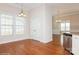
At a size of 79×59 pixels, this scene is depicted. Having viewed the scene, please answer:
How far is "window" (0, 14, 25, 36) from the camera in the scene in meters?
4.80

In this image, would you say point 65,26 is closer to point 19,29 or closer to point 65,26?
point 65,26

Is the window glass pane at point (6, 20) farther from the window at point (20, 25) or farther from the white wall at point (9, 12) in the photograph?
the window at point (20, 25)

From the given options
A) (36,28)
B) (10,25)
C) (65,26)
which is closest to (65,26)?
(65,26)

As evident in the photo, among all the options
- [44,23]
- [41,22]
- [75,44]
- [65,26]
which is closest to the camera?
[75,44]

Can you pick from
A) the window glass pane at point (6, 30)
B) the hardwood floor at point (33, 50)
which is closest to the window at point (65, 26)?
the hardwood floor at point (33, 50)

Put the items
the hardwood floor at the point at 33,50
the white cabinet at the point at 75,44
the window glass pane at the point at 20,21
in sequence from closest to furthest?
1. the white cabinet at the point at 75,44
2. the hardwood floor at the point at 33,50
3. the window glass pane at the point at 20,21

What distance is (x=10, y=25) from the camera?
5129mm

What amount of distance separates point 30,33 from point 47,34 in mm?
1651

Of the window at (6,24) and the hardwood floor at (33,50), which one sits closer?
the hardwood floor at (33,50)

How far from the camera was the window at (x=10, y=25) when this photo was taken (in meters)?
4.80

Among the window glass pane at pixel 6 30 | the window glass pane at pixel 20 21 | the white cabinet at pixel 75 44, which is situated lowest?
the white cabinet at pixel 75 44

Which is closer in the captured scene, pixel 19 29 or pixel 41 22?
pixel 41 22
